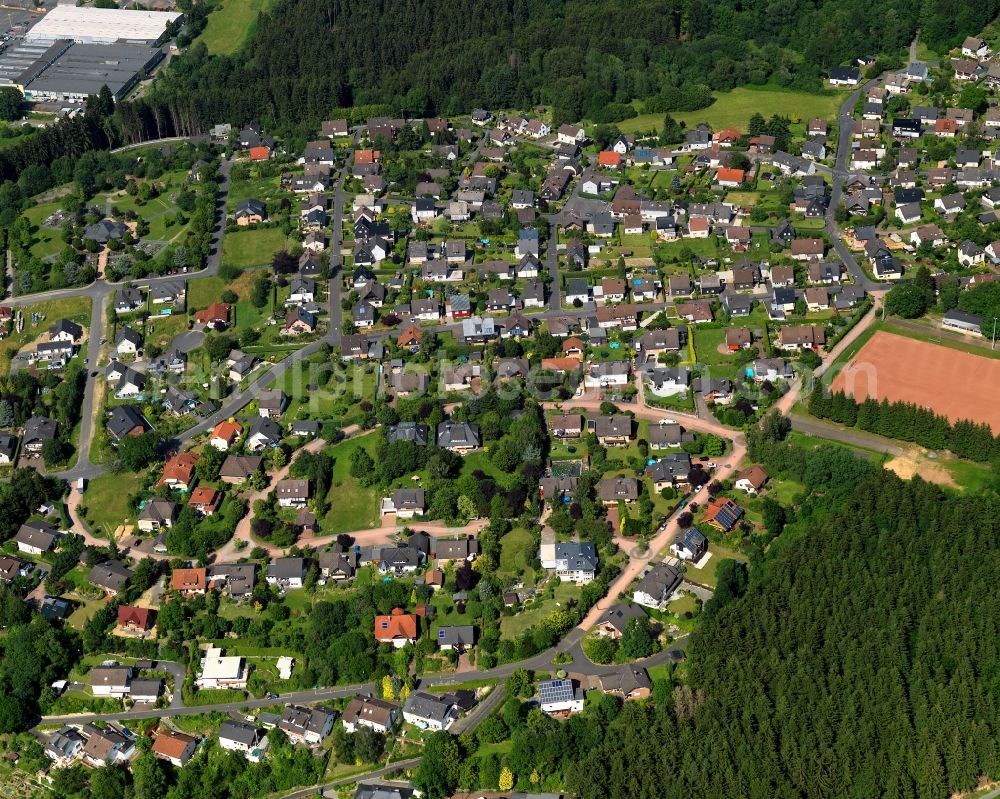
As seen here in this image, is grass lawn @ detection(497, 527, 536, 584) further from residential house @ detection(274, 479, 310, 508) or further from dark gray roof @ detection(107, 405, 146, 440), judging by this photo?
dark gray roof @ detection(107, 405, 146, 440)

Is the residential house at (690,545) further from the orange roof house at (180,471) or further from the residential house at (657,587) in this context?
the orange roof house at (180,471)

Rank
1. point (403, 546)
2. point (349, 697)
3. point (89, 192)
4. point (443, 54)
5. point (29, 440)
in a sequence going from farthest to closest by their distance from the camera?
point (443, 54) < point (89, 192) < point (29, 440) < point (403, 546) < point (349, 697)

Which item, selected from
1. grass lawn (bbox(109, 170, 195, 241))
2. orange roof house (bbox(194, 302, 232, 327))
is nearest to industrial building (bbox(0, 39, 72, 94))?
grass lawn (bbox(109, 170, 195, 241))

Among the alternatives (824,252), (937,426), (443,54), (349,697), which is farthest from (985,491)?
(443,54)

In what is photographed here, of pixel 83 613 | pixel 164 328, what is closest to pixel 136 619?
pixel 83 613

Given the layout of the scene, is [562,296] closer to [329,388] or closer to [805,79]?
[329,388]

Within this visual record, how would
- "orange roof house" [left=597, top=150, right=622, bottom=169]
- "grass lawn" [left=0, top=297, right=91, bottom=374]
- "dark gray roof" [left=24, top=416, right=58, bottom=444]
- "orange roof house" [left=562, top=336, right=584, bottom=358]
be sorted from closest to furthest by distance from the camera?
"dark gray roof" [left=24, top=416, right=58, bottom=444], "orange roof house" [left=562, top=336, right=584, bottom=358], "grass lawn" [left=0, top=297, right=91, bottom=374], "orange roof house" [left=597, top=150, right=622, bottom=169]

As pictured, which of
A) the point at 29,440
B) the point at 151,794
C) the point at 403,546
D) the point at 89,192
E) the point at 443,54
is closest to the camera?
the point at 151,794
